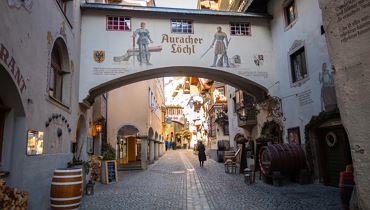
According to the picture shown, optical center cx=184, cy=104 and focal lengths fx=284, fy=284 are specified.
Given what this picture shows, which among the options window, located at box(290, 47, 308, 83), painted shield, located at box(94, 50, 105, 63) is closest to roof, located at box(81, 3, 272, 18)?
painted shield, located at box(94, 50, 105, 63)

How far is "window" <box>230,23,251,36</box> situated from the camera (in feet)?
45.2

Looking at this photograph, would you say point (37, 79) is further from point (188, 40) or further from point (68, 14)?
point (188, 40)

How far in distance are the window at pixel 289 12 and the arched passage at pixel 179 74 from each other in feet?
10.3

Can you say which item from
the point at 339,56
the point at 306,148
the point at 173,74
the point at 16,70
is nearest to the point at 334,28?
the point at 339,56

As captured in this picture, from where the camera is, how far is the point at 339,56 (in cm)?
457

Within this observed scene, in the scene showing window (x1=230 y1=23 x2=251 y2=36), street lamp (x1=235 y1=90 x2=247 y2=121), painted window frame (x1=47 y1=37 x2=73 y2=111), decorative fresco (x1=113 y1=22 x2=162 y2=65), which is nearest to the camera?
painted window frame (x1=47 y1=37 x2=73 y2=111)

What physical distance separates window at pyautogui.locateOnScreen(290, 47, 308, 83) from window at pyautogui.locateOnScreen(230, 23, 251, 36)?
8.53 feet

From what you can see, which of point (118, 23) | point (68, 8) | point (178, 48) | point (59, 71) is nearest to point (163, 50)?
point (178, 48)

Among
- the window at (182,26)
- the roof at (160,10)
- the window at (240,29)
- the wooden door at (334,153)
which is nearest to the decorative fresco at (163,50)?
the window at (182,26)

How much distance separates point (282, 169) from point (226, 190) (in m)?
2.36

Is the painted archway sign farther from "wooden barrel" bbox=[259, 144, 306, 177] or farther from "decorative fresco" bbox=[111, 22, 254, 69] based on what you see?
"wooden barrel" bbox=[259, 144, 306, 177]

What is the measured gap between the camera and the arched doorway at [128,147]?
21047 millimetres

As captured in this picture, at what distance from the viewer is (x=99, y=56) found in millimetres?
12312

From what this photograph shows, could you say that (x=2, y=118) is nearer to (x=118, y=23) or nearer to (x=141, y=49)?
(x=141, y=49)
